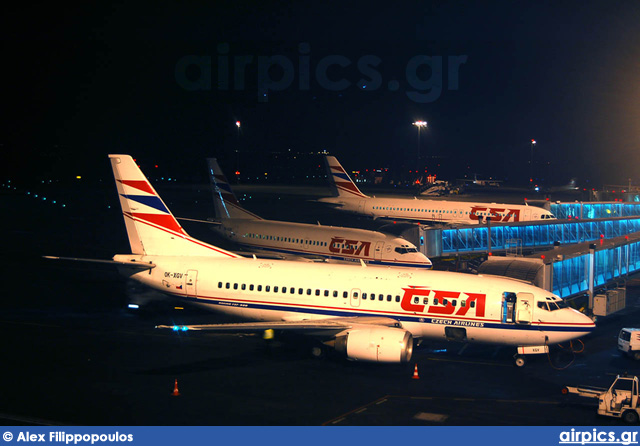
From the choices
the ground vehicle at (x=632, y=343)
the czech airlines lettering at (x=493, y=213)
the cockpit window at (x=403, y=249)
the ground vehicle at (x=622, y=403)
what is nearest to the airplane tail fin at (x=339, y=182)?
the czech airlines lettering at (x=493, y=213)

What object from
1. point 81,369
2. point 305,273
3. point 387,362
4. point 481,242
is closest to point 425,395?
point 387,362

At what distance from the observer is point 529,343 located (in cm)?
2855

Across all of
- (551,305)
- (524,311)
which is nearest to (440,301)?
(524,311)

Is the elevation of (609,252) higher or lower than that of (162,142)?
lower

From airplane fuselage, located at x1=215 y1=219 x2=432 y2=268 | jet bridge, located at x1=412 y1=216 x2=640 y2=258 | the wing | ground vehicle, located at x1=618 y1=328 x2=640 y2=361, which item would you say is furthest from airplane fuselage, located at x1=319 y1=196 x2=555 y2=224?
the wing

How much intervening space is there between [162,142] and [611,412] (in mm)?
190267

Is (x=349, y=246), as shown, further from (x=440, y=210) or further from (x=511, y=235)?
(x=440, y=210)

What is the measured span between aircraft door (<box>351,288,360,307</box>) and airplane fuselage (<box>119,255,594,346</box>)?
5 centimetres

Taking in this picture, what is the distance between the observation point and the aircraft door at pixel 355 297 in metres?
29.4

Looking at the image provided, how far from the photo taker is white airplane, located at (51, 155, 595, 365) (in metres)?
27.4

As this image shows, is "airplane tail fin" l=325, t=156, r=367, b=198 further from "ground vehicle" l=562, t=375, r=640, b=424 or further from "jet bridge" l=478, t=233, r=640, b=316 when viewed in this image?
"ground vehicle" l=562, t=375, r=640, b=424

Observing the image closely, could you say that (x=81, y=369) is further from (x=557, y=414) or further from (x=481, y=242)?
(x=481, y=242)

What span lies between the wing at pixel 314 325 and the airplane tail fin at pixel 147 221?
7.49m

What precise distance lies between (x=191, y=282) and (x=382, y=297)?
32.7 feet
